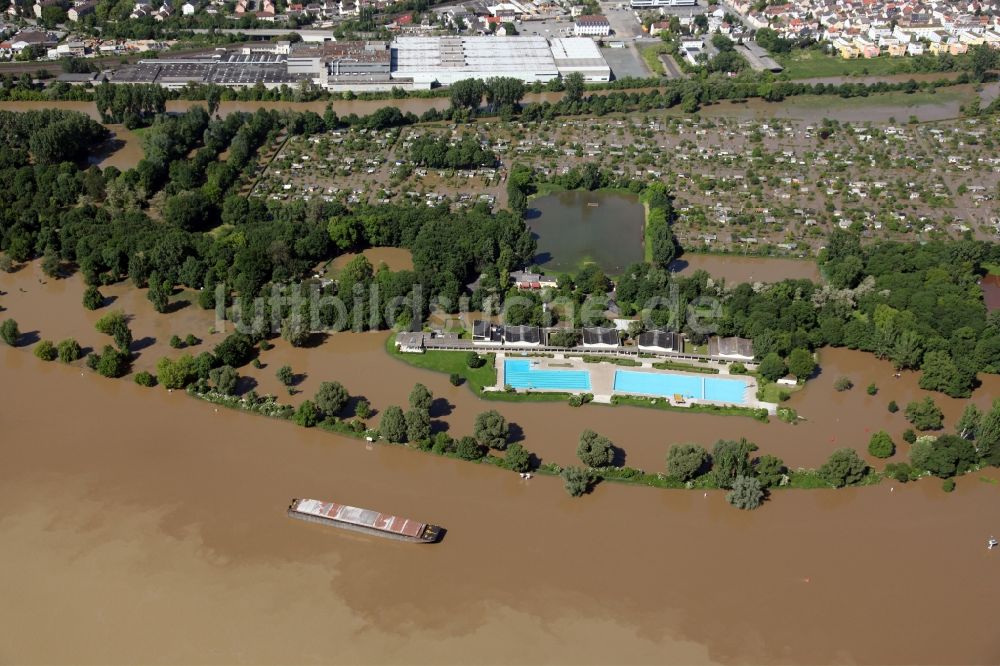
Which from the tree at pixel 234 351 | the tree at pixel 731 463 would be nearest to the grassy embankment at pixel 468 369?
the tree at pixel 234 351

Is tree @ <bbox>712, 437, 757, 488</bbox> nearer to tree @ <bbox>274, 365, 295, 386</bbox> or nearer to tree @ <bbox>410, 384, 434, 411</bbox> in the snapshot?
tree @ <bbox>410, 384, 434, 411</bbox>

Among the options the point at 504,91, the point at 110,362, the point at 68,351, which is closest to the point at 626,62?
the point at 504,91

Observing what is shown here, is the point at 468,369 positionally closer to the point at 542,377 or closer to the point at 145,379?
the point at 542,377

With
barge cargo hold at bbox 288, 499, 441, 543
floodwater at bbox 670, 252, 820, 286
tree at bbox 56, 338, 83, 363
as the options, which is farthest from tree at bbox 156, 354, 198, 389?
floodwater at bbox 670, 252, 820, 286

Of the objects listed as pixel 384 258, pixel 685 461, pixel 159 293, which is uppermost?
pixel 384 258

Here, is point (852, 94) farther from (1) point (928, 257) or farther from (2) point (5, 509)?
(2) point (5, 509)
